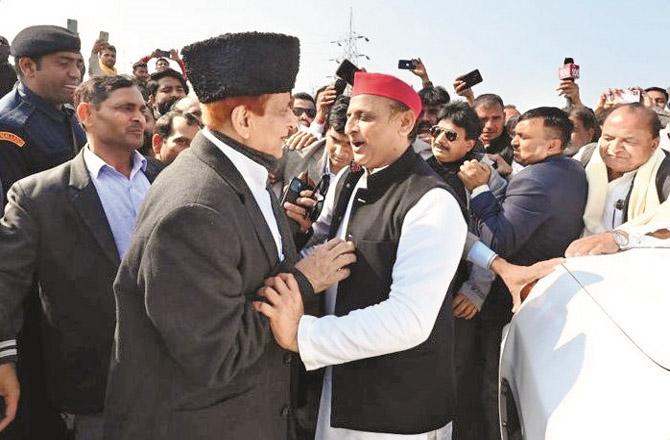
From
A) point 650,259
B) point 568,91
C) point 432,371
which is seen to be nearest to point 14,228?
point 432,371

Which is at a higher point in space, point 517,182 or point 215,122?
point 215,122

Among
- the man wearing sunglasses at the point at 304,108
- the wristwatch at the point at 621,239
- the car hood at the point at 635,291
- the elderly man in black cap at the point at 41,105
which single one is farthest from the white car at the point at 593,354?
the man wearing sunglasses at the point at 304,108

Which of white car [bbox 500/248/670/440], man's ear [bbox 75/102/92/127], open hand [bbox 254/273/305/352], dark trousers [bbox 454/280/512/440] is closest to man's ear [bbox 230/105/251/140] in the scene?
open hand [bbox 254/273/305/352]

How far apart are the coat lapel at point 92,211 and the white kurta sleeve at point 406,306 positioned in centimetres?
103

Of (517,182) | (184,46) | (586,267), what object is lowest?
(586,267)

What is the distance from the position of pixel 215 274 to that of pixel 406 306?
631 mm

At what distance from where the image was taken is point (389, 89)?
2.08 m

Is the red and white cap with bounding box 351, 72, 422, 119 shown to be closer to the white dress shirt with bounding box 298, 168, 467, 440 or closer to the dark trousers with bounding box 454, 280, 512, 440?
the white dress shirt with bounding box 298, 168, 467, 440

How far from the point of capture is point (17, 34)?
11.2ft

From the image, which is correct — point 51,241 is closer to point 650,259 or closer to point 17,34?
point 17,34

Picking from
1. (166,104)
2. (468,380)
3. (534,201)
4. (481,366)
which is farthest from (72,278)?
(166,104)

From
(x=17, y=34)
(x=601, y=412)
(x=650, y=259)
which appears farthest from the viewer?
(x=17, y=34)

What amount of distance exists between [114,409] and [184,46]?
3.63ft

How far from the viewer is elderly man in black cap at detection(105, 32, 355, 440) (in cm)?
133
